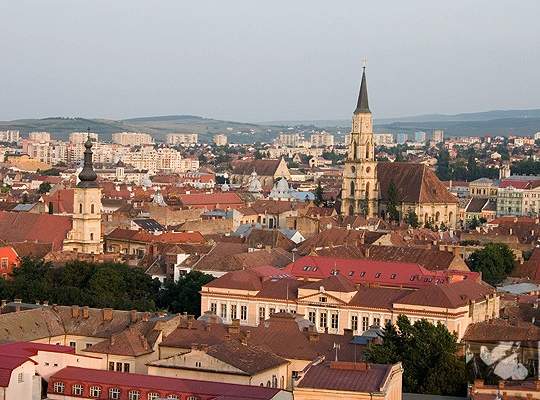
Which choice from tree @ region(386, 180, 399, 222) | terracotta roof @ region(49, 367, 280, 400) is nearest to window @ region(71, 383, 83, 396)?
terracotta roof @ region(49, 367, 280, 400)

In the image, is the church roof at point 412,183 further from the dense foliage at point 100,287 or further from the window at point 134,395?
the window at point 134,395

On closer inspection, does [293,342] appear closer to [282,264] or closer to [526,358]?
[526,358]

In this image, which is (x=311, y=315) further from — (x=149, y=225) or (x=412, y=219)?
(x=412, y=219)

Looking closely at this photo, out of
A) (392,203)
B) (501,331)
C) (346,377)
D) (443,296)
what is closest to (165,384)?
(346,377)

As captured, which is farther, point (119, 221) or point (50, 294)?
point (119, 221)

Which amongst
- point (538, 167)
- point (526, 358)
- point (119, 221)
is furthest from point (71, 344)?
point (538, 167)

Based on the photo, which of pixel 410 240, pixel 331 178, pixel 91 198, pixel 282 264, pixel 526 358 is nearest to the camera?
pixel 526 358
